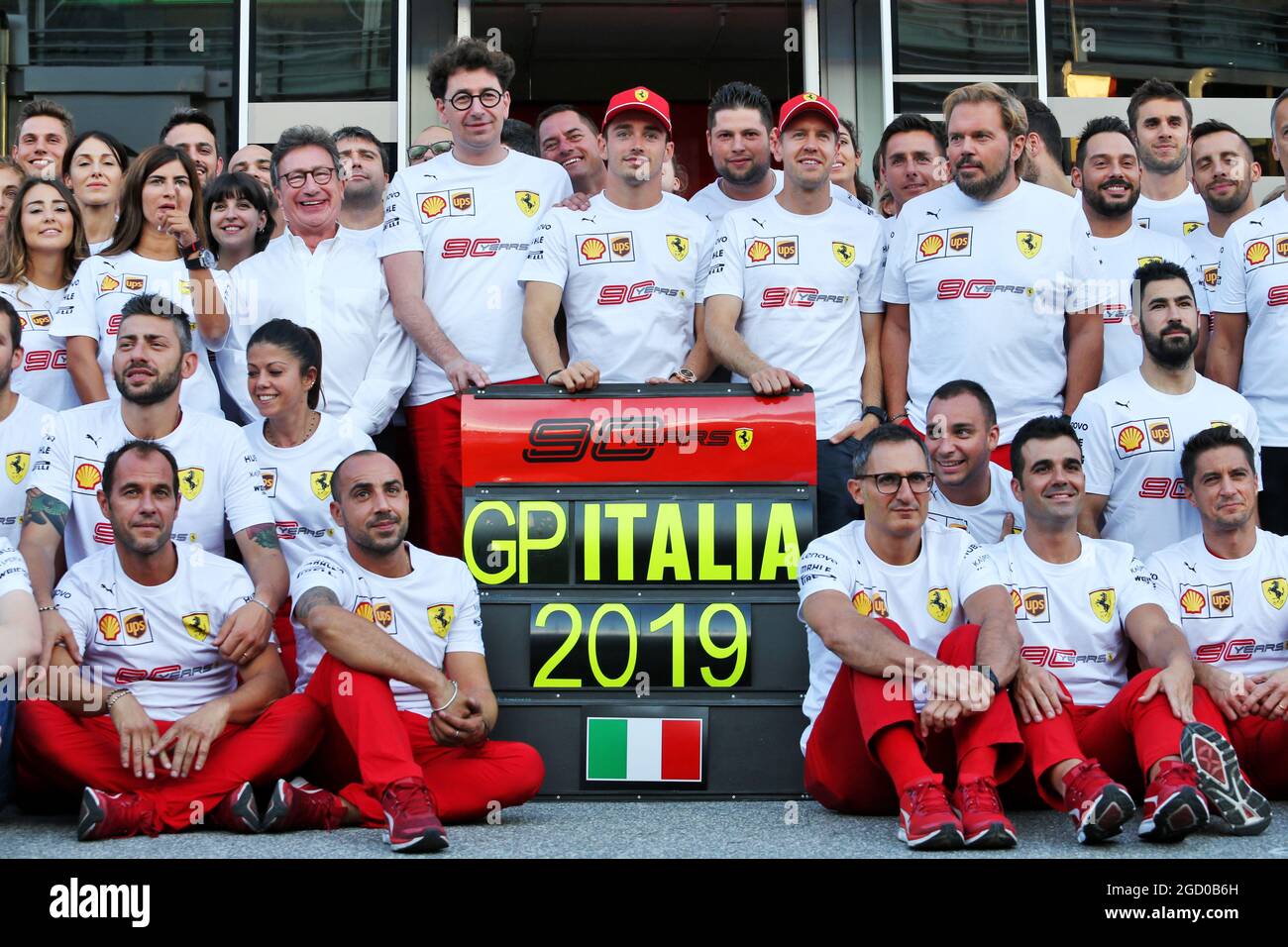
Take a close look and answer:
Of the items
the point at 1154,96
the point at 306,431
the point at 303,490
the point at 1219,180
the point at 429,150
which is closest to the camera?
the point at 303,490

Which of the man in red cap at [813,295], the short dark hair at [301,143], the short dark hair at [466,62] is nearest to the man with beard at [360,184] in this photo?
the short dark hair at [301,143]

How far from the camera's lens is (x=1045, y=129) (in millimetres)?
6969

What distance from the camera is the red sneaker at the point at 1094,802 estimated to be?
168 inches

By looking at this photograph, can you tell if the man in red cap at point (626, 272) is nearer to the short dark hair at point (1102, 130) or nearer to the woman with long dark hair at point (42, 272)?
the short dark hair at point (1102, 130)

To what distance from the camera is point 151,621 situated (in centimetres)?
499

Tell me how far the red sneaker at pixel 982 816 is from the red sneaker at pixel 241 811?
1995mm

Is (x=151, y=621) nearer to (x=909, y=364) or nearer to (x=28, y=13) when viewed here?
(x=909, y=364)

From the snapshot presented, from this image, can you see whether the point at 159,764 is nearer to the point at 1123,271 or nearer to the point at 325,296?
the point at 325,296

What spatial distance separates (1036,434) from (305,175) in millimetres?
2907

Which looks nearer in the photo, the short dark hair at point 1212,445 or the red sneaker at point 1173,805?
the red sneaker at point 1173,805

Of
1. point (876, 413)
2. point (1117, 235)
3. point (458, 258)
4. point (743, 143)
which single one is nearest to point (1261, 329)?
point (1117, 235)

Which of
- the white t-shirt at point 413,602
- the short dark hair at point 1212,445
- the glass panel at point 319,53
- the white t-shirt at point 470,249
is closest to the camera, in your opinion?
the white t-shirt at point 413,602

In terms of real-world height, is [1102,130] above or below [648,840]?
above
